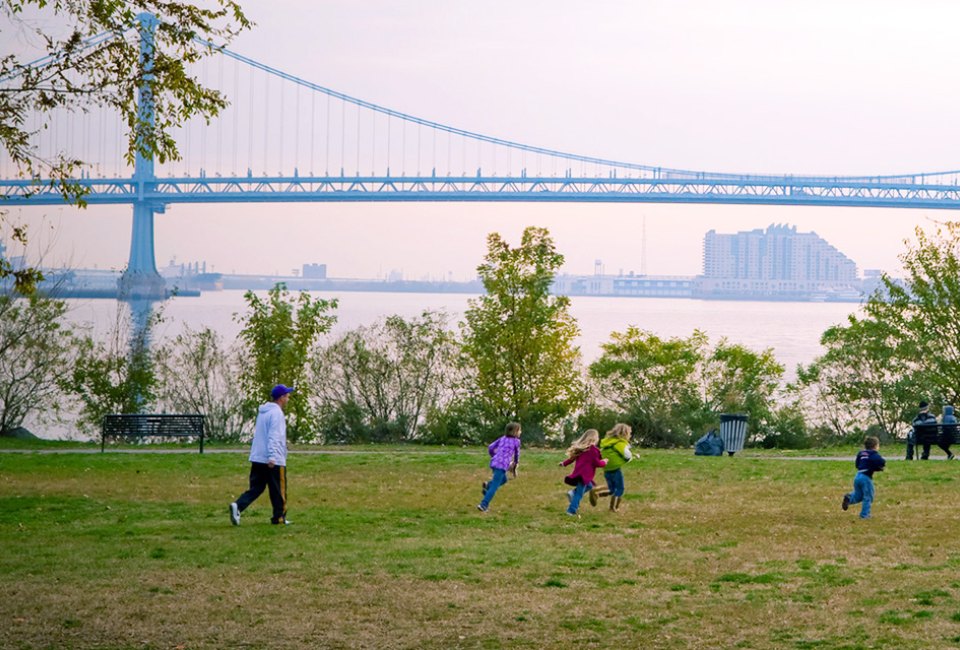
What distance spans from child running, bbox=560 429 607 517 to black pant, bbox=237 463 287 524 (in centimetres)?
234

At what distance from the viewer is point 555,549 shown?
350 inches

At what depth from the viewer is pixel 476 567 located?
814 cm

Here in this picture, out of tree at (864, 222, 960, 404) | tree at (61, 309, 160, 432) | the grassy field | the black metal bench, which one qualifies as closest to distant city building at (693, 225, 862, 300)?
tree at (864, 222, 960, 404)

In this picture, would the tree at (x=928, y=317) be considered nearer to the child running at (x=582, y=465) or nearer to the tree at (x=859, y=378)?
the tree at (x=859, y=378)

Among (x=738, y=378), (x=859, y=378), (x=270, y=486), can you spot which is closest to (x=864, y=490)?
(x=270, y=486)

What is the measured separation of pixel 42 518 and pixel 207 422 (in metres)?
12.7

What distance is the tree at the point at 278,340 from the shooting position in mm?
24453

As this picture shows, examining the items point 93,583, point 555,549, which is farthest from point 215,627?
point 555,549

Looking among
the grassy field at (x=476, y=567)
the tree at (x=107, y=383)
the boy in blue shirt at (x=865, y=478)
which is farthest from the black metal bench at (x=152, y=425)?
the boy in blue shirt at (x=865, y=478)

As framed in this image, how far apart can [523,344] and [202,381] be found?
242 inches

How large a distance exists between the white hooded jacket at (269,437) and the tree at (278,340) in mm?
14015

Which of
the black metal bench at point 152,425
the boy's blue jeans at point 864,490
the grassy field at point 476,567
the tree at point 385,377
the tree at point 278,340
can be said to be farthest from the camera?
the tree at point 278,340

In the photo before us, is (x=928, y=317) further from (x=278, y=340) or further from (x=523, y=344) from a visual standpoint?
(x=278, y=340)

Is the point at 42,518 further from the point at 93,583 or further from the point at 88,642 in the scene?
the point at 88,642
